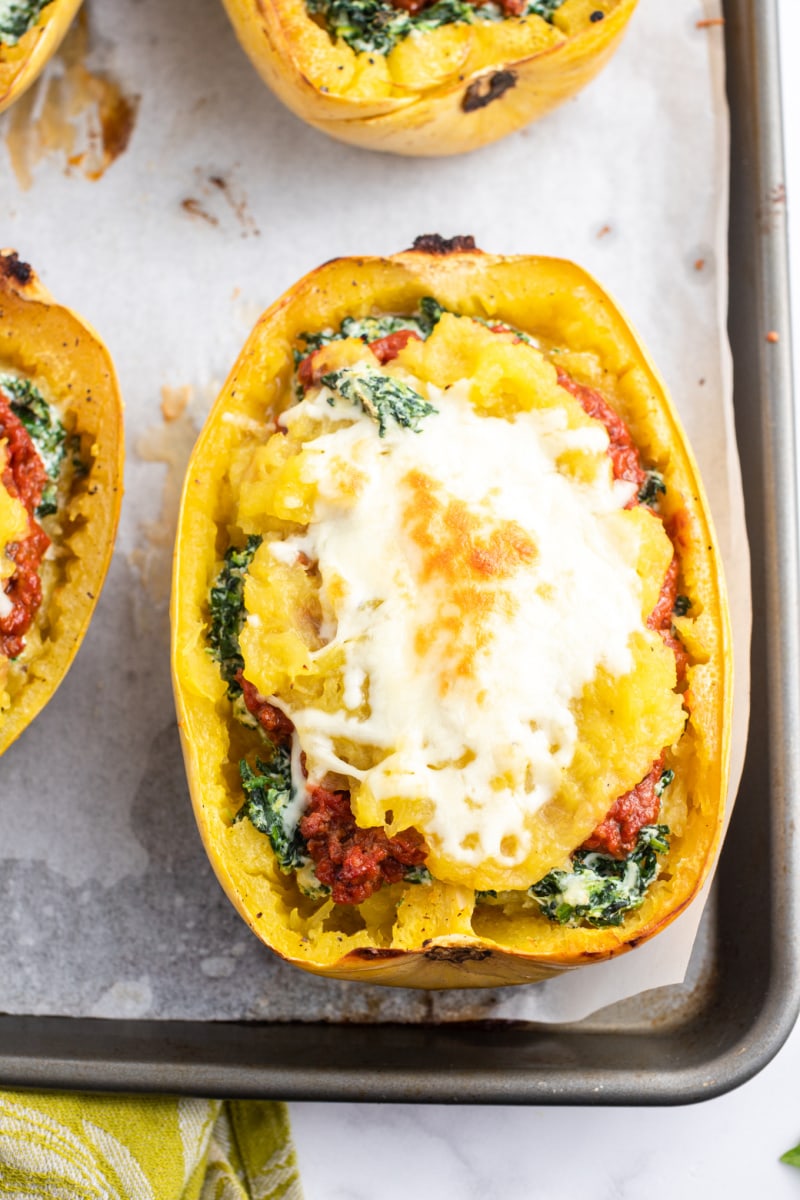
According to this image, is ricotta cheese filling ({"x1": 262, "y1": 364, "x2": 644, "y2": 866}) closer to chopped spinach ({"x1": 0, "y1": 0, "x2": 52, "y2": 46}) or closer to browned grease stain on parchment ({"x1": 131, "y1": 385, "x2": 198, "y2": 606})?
browned grease stain on parchment ({"x1": 131, "y1": 385, "x2": 198, "y2": 606})

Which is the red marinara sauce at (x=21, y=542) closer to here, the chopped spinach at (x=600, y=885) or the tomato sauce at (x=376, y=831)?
the tomato sauce at (x=376, y=831)

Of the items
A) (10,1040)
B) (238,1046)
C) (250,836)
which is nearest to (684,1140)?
(238,1046)

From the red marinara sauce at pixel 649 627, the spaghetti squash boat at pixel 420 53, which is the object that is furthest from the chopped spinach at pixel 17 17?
the red marinara sauce at pixel 649 627

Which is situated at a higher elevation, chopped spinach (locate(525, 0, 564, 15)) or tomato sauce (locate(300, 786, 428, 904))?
chopped spinach (locate(525, 0, 564, 15))

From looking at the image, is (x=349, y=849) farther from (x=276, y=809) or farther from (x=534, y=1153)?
(x=534, y=1153)

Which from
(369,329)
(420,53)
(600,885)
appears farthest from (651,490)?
(420,53)

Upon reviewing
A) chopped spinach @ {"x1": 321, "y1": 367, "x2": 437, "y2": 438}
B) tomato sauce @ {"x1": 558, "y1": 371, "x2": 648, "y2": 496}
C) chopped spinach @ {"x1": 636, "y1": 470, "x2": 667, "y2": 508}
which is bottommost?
chopped spinach @ {"x1": 636, "y1": 470, "x2": 667, "y2": 508}

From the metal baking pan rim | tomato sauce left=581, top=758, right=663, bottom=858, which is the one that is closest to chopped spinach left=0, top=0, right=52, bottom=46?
the metal baking pan rim

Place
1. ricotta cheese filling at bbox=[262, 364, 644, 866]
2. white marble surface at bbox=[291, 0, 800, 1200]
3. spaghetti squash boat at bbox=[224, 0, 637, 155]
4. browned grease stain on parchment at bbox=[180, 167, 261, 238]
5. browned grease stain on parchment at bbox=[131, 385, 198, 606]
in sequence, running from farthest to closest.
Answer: browned grease stain on parchment at bbox=[180, 167, 261, 238] → browned grease stain on parchment at bbox=[131, 385, 198, 606] → white marble surface at bbox=[291, 0, 800, 1200] → spaghetti squash boat at bbox=[224, 0, 637, 155] → ricotta cheese filling at bbox=[262, 364, 644, 866]

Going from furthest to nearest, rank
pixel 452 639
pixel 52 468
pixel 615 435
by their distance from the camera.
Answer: pixel 52 468 < pixel 615 435 < pixel 452 639
